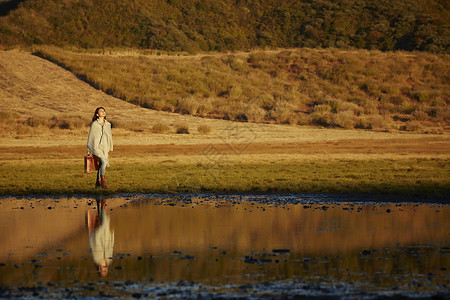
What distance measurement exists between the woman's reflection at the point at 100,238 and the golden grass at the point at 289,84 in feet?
81.5

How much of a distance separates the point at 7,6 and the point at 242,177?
77.8m

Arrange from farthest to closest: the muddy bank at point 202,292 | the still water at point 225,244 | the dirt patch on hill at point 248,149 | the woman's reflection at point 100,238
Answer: the dirt patch on hill at point 248,149 → the woman's reflection at point 100,238 → the still water at point 225,244 → the muddy bank at point 202,292

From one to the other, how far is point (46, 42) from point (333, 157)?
205 feet

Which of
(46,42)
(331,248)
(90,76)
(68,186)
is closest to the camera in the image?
(331,248)

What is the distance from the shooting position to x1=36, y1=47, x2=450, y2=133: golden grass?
3803cm

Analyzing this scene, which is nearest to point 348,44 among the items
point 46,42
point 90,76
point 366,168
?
point 46,42

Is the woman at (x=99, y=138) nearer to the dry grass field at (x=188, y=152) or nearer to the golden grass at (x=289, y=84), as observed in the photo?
the dry grass field at (x=188, y=152)

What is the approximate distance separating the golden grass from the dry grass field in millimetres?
2406

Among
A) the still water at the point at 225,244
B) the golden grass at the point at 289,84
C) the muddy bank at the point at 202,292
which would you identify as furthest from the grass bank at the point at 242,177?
the golden grass at the point at 289,84

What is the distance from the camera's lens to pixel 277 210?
39.8 ft

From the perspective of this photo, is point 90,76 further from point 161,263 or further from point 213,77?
point 161,263

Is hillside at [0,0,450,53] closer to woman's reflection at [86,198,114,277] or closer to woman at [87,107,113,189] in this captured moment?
woman at [87,107,113,189]

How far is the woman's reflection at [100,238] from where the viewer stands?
311 inches

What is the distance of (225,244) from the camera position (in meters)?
9.01
